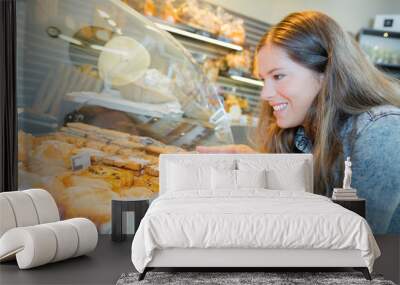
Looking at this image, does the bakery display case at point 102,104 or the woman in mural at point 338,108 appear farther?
the bakery display case at point 102,104

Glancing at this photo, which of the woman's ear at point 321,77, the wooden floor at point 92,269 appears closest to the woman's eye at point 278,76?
the woman's ear at point 321,77

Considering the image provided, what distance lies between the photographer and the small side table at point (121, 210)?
607cm

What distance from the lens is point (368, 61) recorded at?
6469 mm

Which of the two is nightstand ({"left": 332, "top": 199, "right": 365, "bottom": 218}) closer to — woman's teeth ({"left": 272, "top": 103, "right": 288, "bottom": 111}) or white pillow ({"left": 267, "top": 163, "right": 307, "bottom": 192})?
white pillow ({"left": 267, "top": 163, "right": 307, "bottom": 192})

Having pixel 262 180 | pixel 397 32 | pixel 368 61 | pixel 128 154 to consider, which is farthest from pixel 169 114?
pixel 397 32

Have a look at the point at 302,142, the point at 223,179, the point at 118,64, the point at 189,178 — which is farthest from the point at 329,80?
the point at 118,64

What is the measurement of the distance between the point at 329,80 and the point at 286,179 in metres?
1.10

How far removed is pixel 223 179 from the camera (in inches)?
230

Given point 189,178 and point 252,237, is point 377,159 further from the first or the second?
point 252,237

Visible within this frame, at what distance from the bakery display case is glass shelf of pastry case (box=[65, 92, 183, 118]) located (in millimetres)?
11

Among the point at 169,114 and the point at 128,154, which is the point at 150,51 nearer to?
the point at 169,114

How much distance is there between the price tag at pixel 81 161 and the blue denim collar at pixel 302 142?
7.21 feet

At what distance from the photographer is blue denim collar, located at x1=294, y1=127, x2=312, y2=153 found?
651cm

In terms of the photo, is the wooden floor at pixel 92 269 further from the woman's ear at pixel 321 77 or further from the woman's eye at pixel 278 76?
the woman's eye at pixel 278 76
